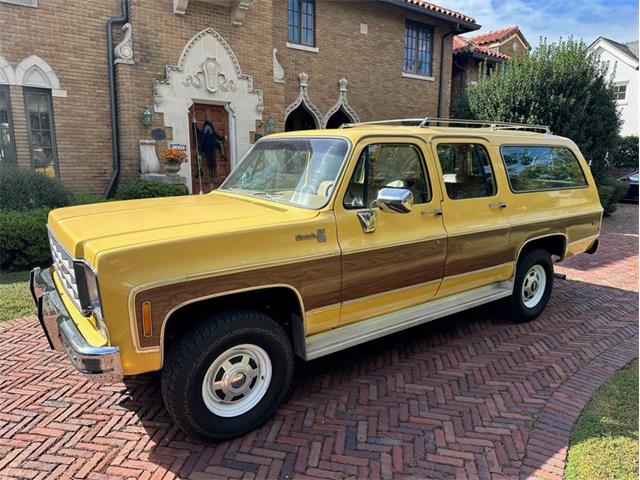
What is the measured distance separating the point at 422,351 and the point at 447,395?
802 millimetres

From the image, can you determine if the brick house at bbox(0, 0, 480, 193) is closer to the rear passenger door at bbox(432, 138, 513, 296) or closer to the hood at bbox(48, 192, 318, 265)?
the hood at bbox(48, 192, 318, 265)

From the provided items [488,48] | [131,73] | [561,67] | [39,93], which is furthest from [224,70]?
[488,48]

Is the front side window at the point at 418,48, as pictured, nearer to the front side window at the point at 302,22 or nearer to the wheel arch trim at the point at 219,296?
the front side window at the point at 302,22

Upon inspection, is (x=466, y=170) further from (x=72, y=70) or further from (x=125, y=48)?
(x=72, y=70)

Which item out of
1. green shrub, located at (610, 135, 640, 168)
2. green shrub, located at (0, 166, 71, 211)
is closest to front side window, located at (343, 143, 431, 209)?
green shrub, located at (0, 166, 71, 211)

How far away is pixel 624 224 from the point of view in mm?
12672

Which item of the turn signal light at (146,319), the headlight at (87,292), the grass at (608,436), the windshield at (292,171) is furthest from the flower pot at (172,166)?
the grass at (608,436)

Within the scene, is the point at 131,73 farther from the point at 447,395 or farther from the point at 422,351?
the point at 447,395

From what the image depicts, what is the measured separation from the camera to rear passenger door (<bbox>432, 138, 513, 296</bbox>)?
416 centimetres

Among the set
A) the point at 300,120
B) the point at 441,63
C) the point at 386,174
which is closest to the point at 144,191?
the point at 300,120

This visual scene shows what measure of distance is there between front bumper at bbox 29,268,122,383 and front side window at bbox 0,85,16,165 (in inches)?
277

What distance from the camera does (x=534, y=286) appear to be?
17.5ft

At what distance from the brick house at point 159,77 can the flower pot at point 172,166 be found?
1.05 ft

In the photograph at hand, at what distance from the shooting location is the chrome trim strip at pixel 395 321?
3395 millimetres
